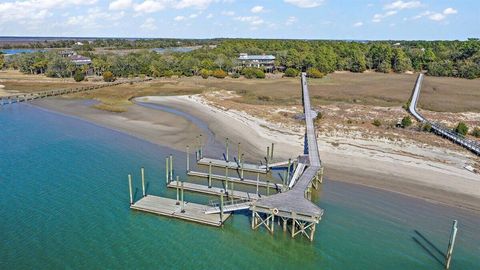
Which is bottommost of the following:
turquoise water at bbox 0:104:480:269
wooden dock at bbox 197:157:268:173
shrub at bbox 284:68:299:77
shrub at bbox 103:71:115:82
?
turquoise water at bbox 0:104:480:269

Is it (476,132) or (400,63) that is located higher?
(400,63)

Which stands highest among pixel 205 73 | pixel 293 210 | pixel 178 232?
pixel 205 73

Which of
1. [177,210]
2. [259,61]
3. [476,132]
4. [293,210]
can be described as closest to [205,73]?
[259,61]

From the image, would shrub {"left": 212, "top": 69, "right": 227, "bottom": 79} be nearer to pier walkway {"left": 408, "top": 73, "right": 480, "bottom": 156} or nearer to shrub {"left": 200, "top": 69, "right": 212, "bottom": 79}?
shrub {"left": 200, "top": 69, "right": 212, "bottom": 79}

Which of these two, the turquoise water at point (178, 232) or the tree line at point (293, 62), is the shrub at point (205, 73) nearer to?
the tree line at point (293, 62)

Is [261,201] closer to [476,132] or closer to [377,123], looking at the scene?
[377,123]

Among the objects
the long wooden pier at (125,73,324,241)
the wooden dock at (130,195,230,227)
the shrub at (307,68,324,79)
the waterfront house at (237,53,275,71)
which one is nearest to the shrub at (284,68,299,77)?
the shrub at (307,68,324,79)

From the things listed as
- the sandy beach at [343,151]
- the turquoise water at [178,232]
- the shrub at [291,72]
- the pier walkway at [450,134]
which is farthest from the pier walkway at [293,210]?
the shrub at [291,72]
